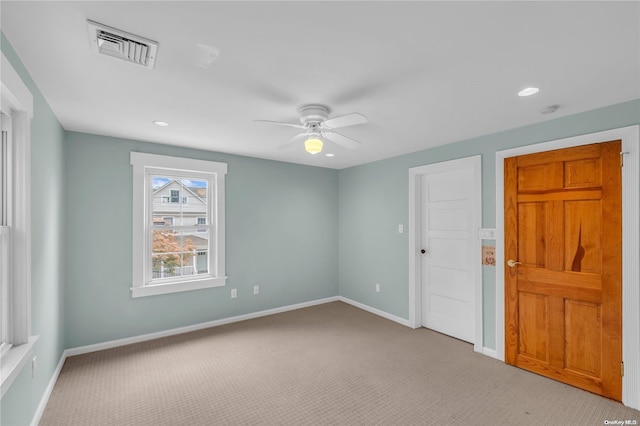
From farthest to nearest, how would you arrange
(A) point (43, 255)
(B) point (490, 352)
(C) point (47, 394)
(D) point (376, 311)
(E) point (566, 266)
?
(D) point (376, 311) < (B) point (490, 352) < (E) point (566, 266) < (C) point (47, 394) < (A) point (43, 255)

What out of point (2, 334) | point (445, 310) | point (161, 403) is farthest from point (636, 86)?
point (2, 334)

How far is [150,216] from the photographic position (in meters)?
3.78

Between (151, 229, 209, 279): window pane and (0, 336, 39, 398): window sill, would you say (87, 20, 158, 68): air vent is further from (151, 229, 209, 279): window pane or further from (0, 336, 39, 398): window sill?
(151, 229, 209, 279): window pane

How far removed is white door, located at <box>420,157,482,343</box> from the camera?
356 cm

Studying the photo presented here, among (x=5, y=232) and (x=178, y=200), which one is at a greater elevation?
(x=178, y=200)

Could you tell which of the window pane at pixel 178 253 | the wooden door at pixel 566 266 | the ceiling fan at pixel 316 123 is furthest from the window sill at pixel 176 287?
the wooden door at pixel 566 266

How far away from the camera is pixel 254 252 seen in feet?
14.9

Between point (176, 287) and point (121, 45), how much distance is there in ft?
9.77

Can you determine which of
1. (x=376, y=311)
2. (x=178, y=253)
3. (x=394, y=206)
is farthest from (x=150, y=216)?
(x=376, y=311)

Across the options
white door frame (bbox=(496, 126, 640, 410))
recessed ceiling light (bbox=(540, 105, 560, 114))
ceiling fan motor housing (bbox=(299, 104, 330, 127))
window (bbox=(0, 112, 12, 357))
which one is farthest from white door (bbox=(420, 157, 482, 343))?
window (bbox=(0, 112, 12, 357))

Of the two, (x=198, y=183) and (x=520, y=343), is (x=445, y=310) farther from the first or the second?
(x=198, y=183)

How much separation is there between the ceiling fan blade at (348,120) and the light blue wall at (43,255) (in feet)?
6.25

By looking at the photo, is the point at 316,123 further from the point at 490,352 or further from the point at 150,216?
the point at 490,352

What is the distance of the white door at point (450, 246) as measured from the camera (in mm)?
3561
